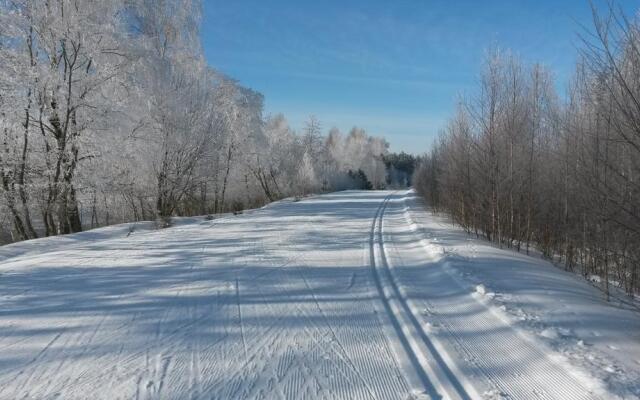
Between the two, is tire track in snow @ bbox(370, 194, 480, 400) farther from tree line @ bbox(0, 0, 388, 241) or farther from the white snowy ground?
tree line @ bbox(0, 0, 388, 241)

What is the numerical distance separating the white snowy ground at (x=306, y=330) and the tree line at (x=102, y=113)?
5.81 meters

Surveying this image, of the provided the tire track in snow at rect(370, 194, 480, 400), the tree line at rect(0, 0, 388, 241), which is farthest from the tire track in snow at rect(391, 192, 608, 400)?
the tree line at rect(0, 0, 388, 241)

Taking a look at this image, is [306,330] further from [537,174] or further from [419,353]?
[537,174]

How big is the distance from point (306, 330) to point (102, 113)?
1245 centimetres

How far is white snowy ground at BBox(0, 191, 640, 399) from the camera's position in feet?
10.2

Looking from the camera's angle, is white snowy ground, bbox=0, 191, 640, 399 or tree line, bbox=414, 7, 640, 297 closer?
white snowy ground, bbox=0, 191, 640, 399

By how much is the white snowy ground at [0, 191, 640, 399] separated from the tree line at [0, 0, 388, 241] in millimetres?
5808

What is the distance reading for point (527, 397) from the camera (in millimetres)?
2980

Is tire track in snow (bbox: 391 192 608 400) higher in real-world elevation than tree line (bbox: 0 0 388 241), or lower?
lower

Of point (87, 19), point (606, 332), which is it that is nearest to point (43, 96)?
point (87, 19)

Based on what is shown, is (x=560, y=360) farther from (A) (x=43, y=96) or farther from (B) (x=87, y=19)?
(B) (x=87, y=19)

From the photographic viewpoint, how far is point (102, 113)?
1320 centimetres

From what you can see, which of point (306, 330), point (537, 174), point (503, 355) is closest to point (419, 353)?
point (503, 355)

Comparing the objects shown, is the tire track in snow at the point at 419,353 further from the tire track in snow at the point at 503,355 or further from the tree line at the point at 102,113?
the tree line at the point at 102,113
